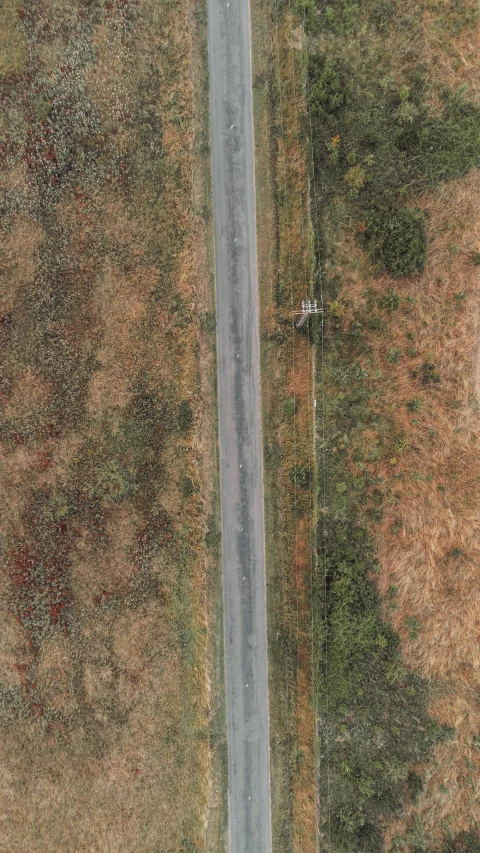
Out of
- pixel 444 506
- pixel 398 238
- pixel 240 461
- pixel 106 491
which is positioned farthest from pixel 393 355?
pixel 106 491

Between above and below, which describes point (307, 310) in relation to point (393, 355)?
above

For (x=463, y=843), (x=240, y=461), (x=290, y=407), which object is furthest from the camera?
(x=240, y=461)

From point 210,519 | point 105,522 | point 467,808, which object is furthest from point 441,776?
point 105,522

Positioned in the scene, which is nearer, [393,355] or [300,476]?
[393,355]

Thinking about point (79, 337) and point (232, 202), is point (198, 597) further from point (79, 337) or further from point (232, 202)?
point (232, 202)

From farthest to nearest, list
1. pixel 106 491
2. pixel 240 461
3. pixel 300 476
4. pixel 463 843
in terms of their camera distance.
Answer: pixel 240 461 → pixel 106 491 → pixel 300 476 → pixel 463 843

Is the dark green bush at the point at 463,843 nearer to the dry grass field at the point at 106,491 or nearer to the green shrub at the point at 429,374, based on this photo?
the dry grass field at the point at 106,491


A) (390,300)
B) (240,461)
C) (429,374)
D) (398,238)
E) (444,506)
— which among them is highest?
(398,238)

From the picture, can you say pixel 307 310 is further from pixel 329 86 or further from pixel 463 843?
pixel 463 843

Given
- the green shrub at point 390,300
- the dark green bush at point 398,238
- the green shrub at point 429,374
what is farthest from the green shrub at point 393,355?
the dark green bush at point 398,238
